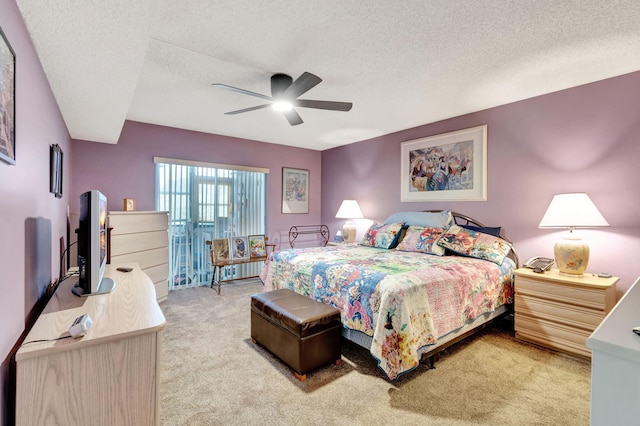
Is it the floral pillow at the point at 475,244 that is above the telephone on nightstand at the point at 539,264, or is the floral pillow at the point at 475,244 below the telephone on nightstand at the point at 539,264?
above

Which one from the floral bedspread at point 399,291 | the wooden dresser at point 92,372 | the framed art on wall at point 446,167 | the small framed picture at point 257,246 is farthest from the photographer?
the small framed picture at point 257,246

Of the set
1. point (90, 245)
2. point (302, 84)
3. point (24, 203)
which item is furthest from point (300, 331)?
point (302, 84)

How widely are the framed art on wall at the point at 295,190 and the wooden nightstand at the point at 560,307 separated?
378 centimetres

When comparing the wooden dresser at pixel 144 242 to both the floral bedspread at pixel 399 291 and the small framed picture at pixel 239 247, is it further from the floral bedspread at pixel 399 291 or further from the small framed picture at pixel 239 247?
the floral bedspread at pixel 399 291

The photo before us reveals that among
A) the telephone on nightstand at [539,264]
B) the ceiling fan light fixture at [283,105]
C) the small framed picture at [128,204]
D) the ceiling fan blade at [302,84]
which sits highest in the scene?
the ceiling fan blade at [302,84]

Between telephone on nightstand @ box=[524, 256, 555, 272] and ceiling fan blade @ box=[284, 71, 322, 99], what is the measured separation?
2.62 meters

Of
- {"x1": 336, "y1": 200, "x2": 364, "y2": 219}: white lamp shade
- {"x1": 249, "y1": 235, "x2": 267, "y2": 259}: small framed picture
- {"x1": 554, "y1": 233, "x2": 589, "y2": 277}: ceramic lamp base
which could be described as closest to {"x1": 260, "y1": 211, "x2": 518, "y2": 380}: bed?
{"x1": 554, "y1": 233, "x2": 589, "y2": 277}: ceramic lamp base

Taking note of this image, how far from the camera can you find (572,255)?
262cm

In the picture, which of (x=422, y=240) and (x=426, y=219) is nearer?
(x=422, y=240)

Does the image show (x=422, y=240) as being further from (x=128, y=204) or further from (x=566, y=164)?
(x=128, y=204)

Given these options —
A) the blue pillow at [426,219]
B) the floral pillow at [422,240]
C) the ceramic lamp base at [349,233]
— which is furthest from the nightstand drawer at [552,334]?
the ceramic lamp base at [349,233]

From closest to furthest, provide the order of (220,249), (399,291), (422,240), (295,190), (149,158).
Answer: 1. (399,291)
2. (422,240)
3. (149,158)
4. (220,249)
5. (295,190)

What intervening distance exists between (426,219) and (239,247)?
9.22 feet

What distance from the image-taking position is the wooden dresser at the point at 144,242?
3342 millimetres
